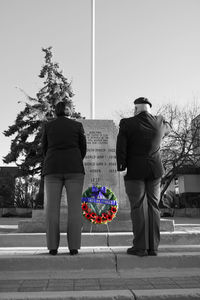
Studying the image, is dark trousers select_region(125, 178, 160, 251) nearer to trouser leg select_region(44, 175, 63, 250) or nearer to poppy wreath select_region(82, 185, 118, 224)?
trouser leg select_region(44, 175, 63, 250)

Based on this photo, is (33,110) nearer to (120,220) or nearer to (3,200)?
A: (3,200)

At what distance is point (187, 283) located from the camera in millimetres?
3479

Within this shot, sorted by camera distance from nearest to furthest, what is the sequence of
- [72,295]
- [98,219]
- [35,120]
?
[72,295]
[98,219]
[35,120]

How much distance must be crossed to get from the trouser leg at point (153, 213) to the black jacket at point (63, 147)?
0.89 meters

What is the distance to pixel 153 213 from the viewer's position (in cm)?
425

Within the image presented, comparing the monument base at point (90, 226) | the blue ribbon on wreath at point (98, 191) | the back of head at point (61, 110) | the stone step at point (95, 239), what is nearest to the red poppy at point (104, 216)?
the monument base at point (90, 226)

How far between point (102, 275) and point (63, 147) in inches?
63.7

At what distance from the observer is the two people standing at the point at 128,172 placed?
4.23 metres

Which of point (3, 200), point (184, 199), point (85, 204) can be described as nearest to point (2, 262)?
point (85, 204)

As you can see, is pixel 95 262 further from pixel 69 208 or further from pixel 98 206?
pixel 98 206

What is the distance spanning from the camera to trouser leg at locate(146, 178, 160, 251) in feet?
13.8

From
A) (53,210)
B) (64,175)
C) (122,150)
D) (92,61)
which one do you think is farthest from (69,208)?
(92,61)

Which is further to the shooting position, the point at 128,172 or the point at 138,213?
the point at 128,172

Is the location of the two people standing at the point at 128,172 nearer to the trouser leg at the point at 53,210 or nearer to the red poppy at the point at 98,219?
the trouser leg at the point at 53,210
